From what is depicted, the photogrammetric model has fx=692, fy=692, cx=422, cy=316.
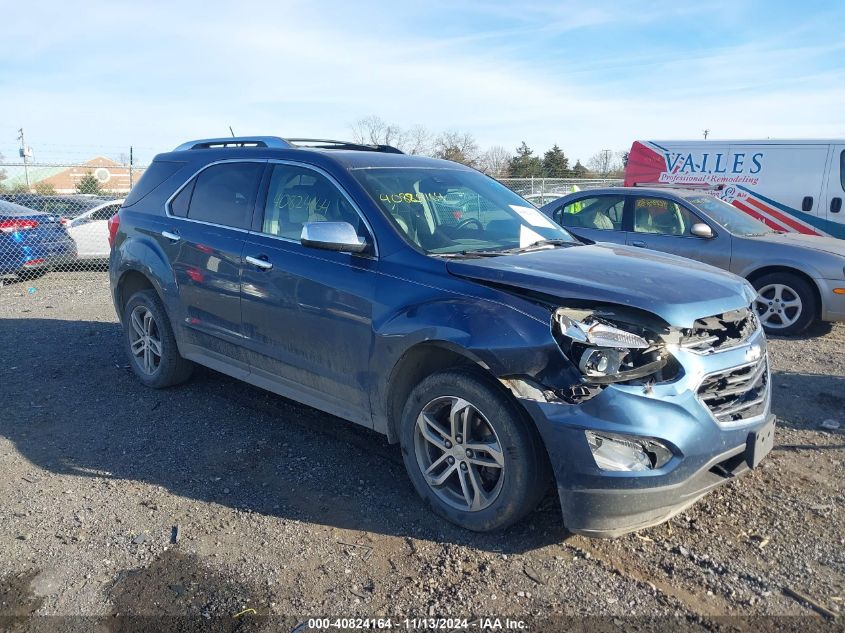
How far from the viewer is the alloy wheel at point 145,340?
5.65 m

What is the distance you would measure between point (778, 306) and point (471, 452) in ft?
19.3

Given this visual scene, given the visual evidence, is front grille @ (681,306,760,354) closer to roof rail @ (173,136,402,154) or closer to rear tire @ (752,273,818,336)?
roof rail @ (173,136,402,154)

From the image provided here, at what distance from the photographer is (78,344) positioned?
7.32 metres

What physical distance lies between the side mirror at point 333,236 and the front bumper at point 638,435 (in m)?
1.37

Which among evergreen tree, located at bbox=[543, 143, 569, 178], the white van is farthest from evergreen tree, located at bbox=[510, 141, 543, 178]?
the white van

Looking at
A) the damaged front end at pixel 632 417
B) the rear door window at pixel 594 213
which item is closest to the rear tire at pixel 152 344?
the damaged front end at pixel 632 417

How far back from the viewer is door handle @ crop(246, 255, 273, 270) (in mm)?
4375

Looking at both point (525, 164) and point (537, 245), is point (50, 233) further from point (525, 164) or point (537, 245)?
point (525, 164)

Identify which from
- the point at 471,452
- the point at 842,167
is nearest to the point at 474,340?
the point at 471,452

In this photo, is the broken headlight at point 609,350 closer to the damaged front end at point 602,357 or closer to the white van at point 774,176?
the damaged front end at point 602,357

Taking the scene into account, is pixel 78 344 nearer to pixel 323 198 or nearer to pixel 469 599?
pixel 323 198

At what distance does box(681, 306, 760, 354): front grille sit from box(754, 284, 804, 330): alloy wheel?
4748 mm

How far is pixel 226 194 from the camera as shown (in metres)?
4.95

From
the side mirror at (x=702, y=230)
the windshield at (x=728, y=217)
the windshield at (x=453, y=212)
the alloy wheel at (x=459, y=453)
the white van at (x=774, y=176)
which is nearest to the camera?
the alloy wheel at (x=459, y=453)
